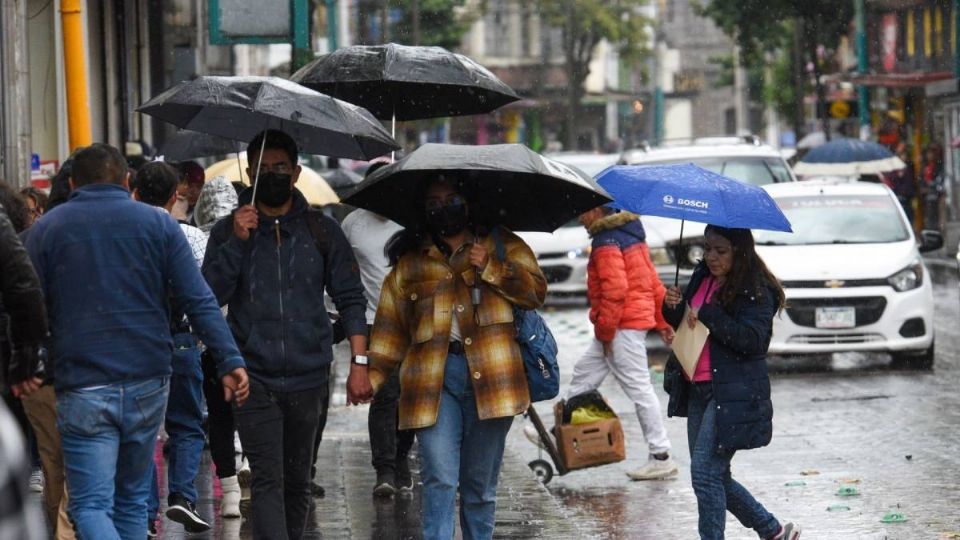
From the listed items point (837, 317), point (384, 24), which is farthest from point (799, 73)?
point (837, 317)

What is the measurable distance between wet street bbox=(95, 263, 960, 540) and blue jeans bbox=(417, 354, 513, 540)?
1721 millimetres

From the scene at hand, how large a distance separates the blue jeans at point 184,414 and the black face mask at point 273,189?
180 centimetres

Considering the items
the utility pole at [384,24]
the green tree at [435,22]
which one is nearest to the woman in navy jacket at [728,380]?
the utility pole at [384,24]

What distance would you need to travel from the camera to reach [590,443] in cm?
1027

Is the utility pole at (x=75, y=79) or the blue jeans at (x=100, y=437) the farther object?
the utility pole at (x=75, y=79)

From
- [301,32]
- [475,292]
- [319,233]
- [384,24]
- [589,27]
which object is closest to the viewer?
[475,292]

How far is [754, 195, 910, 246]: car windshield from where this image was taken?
16.5 meters

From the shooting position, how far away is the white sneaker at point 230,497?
9125 millimetres

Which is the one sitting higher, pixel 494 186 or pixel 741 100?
pixel 494 186

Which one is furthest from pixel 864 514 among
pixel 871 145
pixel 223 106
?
pixel 871 145

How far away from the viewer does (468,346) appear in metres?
6.88

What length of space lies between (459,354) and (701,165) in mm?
13383

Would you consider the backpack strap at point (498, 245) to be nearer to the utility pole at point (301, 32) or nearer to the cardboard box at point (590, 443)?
the cardboard box at point (590, 443)

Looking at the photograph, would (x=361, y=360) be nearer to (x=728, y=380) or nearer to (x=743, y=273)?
(x=728, y=380)
